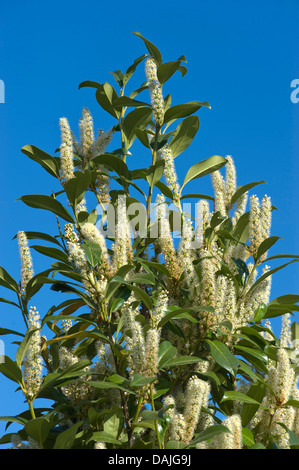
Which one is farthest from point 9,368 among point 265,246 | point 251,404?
point 265,246

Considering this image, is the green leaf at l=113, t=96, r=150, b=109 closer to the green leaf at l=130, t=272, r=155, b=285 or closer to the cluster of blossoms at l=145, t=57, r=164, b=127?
the cluster of blossoms at l=145, t=57, r=164, b=127

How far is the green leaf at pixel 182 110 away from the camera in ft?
12.9

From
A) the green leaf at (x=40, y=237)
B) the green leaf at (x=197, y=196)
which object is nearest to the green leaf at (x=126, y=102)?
the green leaf at (x=197, y=196)

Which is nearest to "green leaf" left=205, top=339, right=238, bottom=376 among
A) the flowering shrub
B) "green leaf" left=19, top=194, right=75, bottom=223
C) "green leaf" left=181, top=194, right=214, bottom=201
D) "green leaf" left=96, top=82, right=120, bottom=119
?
the flowering shrub

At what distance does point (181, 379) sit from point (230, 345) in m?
0.31

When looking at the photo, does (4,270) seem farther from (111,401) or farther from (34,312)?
(111,401)

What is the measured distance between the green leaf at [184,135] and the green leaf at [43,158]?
733 millimetres

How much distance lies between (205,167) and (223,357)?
141cm

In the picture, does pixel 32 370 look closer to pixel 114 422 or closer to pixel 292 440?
pixel 114 422

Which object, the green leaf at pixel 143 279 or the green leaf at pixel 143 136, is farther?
the green leaf at pixel 143 136

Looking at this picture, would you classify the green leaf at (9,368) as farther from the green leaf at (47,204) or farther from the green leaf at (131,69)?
the green leaf at (131,69)

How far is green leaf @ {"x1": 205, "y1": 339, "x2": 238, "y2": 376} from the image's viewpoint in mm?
3111

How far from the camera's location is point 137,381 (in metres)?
2.75

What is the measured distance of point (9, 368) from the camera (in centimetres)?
315
